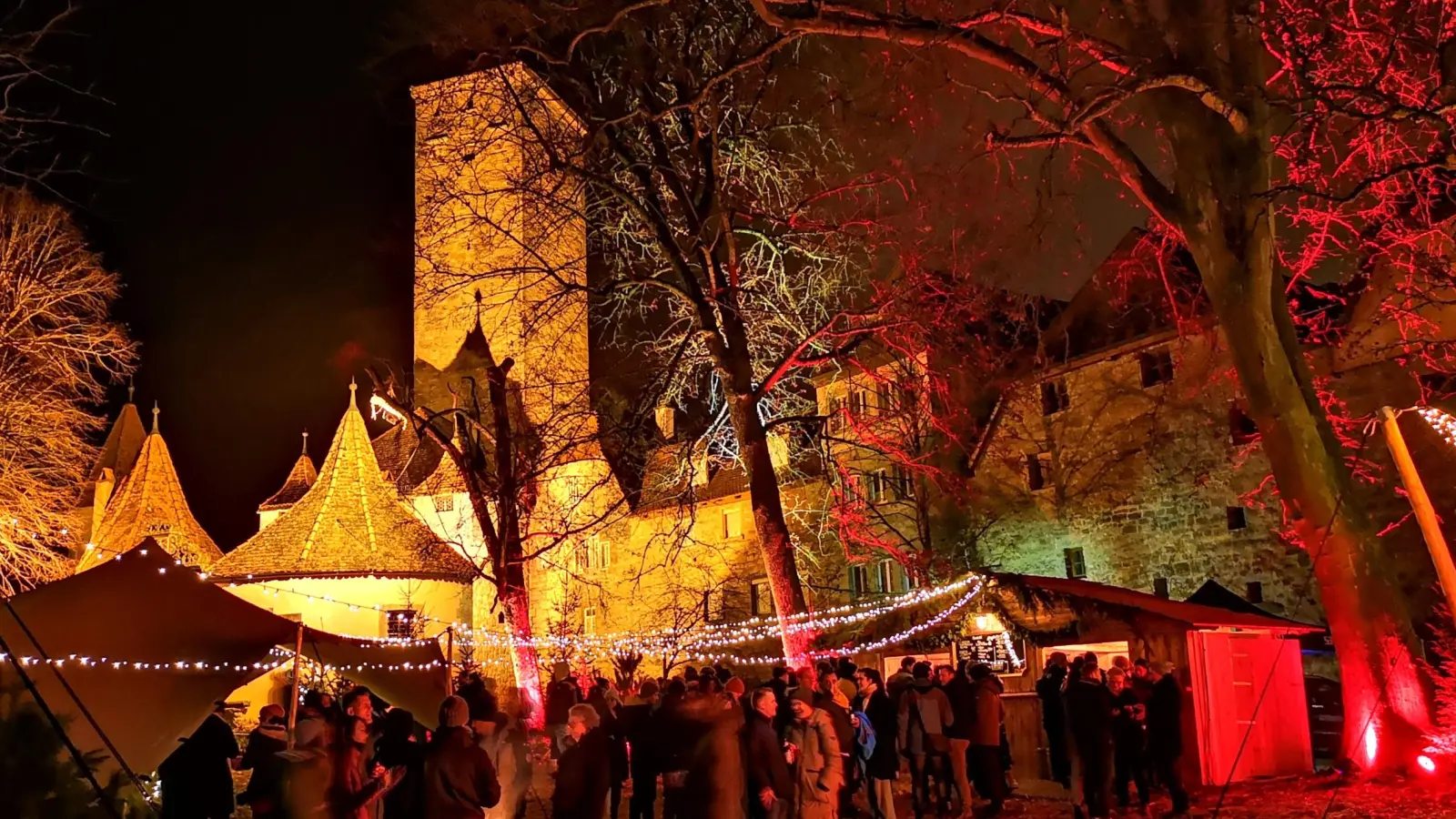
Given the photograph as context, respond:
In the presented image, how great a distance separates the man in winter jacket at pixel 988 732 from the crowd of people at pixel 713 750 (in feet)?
0.06

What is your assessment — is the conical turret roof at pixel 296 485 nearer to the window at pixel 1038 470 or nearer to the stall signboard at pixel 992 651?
the window at pixel 1038 470

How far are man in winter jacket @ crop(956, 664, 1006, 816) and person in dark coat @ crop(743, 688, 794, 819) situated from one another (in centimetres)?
343

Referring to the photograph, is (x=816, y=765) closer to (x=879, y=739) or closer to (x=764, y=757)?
(x=764, y=757)

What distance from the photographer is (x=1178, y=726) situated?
1124cm

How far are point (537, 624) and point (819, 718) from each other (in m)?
32.5

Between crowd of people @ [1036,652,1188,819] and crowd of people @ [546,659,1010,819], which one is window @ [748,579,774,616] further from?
crowd of people @ [1036,652,1188,819]

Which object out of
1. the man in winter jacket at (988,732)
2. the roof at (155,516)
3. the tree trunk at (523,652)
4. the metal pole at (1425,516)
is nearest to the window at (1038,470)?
the tree trunk at (523,652)

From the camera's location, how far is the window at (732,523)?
3706 cm

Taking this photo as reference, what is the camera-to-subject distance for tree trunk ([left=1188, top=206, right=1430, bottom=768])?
35.4ft

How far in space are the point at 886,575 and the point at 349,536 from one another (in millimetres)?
14201

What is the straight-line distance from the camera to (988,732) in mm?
11211

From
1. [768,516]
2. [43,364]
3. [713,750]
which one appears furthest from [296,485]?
[713,750]

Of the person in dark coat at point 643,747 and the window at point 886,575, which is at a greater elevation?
the window at point 886,575

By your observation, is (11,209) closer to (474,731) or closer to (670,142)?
(670,142)
